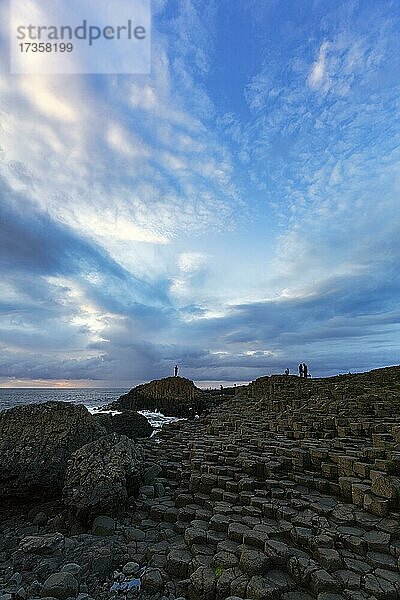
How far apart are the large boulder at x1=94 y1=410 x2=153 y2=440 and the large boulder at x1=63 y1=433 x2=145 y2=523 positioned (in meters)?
8.40

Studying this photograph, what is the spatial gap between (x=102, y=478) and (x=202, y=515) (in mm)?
2221

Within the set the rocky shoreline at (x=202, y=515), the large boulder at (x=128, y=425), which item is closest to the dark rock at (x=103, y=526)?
the rocky shoreline at (x=202, y=515)

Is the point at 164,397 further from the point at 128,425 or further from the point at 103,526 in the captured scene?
the point at 103,526

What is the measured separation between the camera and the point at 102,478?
7293mm

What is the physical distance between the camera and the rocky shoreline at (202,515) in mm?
4703

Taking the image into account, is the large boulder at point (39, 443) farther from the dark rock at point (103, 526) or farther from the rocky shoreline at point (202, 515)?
the dark rock at point (103, 526)

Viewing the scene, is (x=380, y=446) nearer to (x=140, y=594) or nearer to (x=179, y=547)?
(x=179, y=547)

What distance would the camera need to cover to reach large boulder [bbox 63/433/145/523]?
7002 millimetres

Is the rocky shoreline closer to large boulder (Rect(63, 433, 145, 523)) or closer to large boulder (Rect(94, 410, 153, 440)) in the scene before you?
large boulder (Rect(63, 433, 145, 523))

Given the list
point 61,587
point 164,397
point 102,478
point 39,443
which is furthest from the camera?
point 164,397

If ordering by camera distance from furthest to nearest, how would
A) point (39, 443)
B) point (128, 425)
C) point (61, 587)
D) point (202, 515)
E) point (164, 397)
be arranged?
point (164, 397) → point (128, 425) → point (39, 443) → point (202, 515) → point (61, 587)

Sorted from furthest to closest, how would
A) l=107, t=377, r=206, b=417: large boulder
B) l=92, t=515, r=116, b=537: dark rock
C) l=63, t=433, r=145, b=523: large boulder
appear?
l=107, t=377, r=206, b=417: large boulder → l=63, t=433, r=145, b=523: large boulder → l=92, t=515, r=116, b=537: dark rock

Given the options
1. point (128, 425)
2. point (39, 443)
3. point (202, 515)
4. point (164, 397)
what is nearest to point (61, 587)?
point (202, 515)

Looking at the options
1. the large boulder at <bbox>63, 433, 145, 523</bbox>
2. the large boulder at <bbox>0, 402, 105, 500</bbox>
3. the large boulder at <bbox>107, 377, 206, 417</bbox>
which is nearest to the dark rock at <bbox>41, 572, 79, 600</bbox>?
the large boulder at <bbox>63, 433, 145, 523</bbox>
